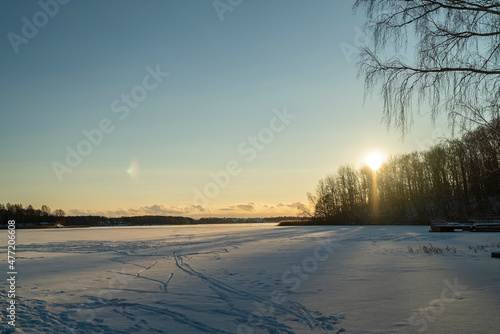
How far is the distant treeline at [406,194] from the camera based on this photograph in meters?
50.4

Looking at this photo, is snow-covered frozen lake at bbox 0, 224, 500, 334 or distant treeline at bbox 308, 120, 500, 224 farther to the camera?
distant treeline at bbox 308, 120, 500, 224

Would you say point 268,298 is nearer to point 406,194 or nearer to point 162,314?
point 162,314

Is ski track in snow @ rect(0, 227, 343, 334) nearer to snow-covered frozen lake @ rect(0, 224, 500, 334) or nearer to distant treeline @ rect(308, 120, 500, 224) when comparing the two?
snow-covered frozen lake @ rect(0, 224, 500, 334)

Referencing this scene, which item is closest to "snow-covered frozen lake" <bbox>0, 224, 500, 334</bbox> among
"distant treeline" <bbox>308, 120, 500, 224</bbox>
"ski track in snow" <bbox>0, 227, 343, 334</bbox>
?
"ski track in snow" <bbox>0, 227, 343, 334</bbox>

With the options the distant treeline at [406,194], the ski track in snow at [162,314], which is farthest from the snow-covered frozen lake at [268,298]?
the distant treeline at [406,194]

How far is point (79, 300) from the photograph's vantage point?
236 inches

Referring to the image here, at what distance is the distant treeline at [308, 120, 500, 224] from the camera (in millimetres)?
50406

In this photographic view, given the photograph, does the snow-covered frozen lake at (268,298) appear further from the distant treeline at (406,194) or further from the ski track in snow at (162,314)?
the distant treeline at (406,194)

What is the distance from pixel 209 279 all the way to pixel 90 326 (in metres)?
3.56

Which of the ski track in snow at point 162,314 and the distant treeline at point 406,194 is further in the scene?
the distant treeline at point 406,194

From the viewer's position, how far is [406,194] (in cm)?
6562

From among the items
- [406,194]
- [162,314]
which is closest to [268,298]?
[162,314]

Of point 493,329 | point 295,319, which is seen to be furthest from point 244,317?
point 493,329

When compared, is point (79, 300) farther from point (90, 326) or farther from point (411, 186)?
point (411, 186)
